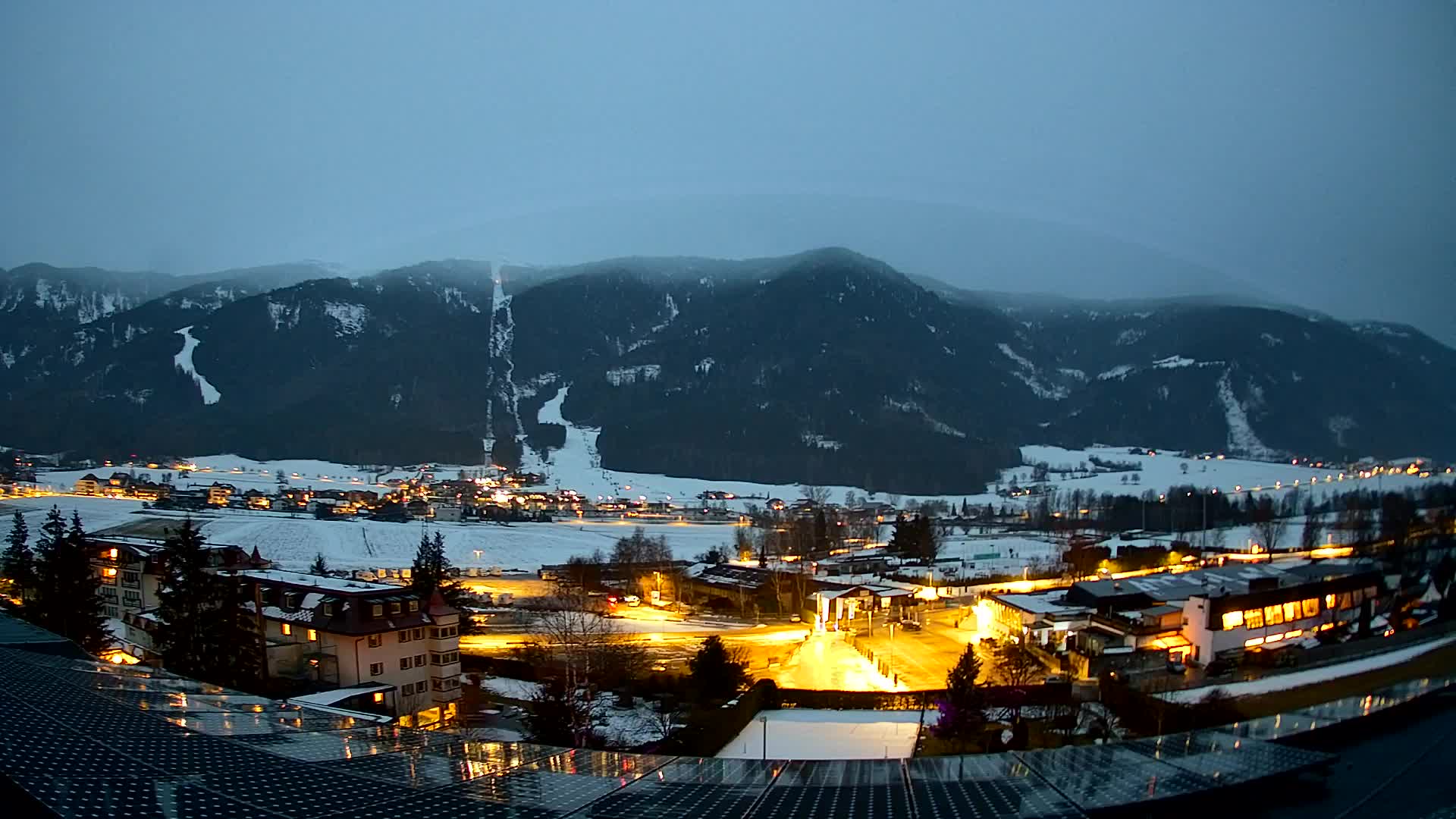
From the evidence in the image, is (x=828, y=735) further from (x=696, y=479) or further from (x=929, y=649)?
(x=696, y=479)

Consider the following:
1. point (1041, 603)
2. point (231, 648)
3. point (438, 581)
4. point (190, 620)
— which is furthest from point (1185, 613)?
point (190, 620)

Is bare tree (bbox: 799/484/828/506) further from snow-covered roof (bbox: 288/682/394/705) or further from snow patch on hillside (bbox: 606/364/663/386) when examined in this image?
snow-covered roof (bbox: 288/682/394/705)

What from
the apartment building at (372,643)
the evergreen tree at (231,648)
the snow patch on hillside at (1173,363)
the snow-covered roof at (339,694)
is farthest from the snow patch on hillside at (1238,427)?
the evergreen tree at (231,648)

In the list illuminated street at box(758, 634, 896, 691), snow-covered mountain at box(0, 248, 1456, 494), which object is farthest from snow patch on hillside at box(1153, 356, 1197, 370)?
illuminated street at box(758, 634, 896, 691)

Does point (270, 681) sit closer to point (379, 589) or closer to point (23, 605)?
point (379, 589)

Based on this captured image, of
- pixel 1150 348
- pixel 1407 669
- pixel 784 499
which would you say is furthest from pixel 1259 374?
pixel 1407 669

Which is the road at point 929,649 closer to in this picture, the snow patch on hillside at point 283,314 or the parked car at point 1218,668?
the parked car at point 1218,668
